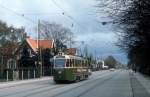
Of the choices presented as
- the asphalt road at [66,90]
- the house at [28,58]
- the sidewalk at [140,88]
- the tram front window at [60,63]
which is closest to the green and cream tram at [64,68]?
the tram front window at [60,63]

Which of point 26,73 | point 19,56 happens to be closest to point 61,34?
point 19,56

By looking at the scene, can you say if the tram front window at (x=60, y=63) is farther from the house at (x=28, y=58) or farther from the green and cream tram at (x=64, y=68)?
the house at (x=28, y=58)

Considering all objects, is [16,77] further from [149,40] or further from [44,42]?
[44,42]

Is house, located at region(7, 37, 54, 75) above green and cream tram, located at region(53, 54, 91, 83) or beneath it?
above

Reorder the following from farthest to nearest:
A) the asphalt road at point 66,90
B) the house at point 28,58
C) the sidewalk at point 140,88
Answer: the house at point 28,58, the sidewalk at point 140,88, the asphalt road at point 66,90

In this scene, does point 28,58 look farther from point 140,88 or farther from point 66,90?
point 66,90

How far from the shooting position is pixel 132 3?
1473cm

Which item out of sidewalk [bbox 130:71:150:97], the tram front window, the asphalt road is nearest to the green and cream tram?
the tram front window

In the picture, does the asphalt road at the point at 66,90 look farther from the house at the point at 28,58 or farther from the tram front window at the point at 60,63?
the house at the point at 28,58

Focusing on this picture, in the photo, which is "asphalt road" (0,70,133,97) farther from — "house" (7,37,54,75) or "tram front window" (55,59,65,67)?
"house" (7,37,54,75)

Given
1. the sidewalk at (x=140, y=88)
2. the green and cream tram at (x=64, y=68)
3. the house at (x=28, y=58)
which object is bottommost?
the sidewalk at (x=140, y=88)

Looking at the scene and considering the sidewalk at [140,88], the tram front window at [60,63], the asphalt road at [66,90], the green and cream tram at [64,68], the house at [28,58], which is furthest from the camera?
the house at [28,58]

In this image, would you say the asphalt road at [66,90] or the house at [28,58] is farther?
the house at [28,58]

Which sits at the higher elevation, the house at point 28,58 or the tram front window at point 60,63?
the house at point 28,58
